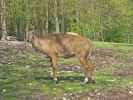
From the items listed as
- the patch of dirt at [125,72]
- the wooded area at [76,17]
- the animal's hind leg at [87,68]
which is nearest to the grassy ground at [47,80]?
the patch of dirt at [125,72]

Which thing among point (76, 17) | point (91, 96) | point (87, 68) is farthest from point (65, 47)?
point (76, 17)

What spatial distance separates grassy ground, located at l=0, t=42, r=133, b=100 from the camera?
46.1ft

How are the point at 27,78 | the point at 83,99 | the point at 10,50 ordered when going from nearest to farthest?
the point at 83,99 < the point at 27,78 < the point at 10,50

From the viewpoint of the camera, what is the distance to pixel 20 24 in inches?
2581

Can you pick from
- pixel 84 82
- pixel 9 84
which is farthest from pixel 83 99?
pixel 9 84

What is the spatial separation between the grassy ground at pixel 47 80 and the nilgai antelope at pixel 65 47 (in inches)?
23.9

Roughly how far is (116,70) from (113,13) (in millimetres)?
49831

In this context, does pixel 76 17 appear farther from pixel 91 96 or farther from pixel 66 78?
pixel 91 96

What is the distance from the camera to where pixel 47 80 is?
52.2 ft

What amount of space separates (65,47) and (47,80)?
1351 mm

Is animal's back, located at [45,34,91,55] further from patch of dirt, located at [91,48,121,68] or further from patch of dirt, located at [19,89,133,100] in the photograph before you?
patch of dirt, located at [91,48,121,68]

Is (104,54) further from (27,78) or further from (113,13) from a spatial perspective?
(113,13)

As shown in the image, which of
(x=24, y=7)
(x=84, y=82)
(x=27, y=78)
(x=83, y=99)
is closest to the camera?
(x=83, y=99)

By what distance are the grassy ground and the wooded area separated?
35.4 metres
